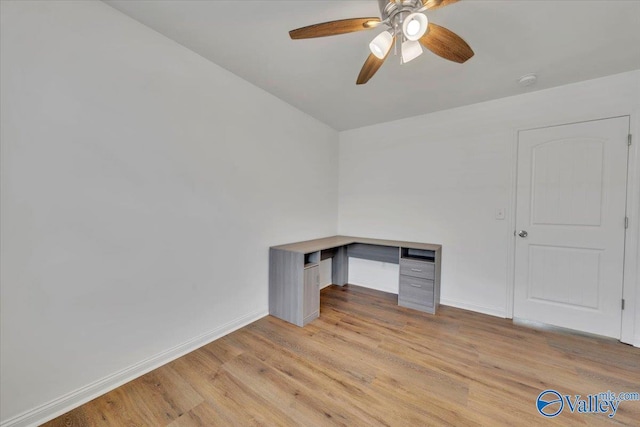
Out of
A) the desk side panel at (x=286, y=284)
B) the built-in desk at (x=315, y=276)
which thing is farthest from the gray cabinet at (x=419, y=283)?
the desk side panel at (x=286, y=284)

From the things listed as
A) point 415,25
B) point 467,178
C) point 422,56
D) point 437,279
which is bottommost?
point 437,279

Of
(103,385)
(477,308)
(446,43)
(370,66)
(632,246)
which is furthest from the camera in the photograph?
(477,308)

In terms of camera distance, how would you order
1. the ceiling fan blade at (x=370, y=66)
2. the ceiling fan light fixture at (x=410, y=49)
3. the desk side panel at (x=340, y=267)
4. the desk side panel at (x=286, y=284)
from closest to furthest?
1. the ceiling fan light fixture at (x=410, y=49)
2. the ceiling fan blade at (x=370, y=66)
3. the desk side panel at (x=286, y=284)
4. the desk side panel at (x=340, y=267)

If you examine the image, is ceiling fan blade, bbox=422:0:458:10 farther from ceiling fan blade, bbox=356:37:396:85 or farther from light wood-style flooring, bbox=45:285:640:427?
light wood-style flooring, bbox=45:285:640:427

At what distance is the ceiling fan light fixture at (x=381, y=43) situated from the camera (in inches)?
54.1

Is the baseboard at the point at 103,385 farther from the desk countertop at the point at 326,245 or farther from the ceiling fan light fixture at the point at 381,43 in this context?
the ceiling fan light fixture at the point at 381,43

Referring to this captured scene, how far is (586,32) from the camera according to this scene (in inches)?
65.7

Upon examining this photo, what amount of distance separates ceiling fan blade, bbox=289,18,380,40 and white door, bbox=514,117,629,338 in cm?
225

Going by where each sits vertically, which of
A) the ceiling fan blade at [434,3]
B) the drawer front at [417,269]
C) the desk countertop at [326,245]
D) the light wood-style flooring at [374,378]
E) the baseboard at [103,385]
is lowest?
the light wood-style flooring at [374,378]

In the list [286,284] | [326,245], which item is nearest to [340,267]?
[326,245]

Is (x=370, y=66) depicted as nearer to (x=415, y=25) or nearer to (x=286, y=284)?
(x=415, y=25)

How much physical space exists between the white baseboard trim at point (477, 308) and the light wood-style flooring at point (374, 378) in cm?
19

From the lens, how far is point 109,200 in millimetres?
1557

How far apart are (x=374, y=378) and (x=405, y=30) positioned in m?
2.19
